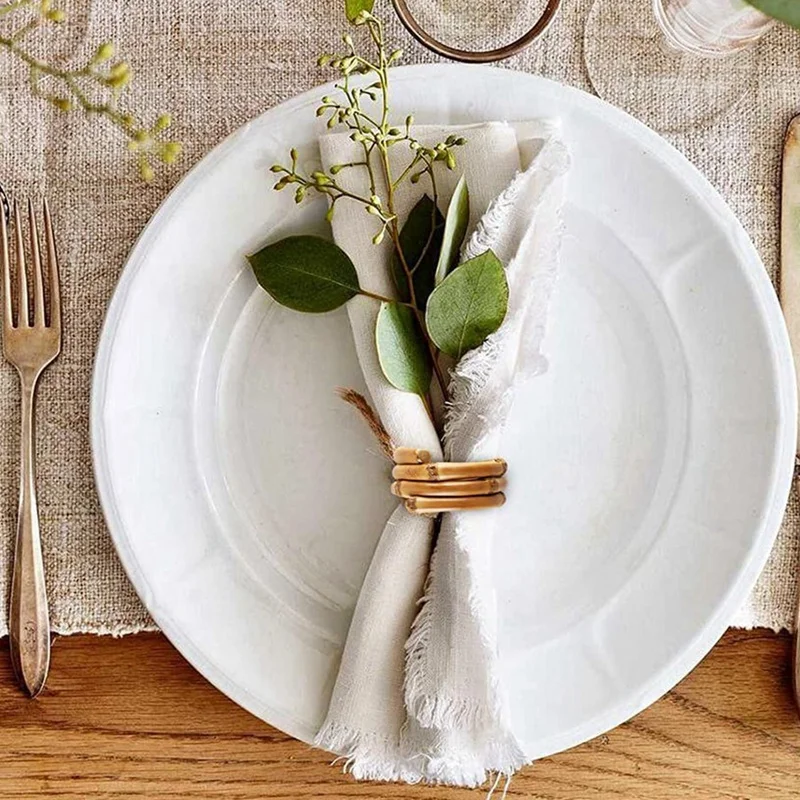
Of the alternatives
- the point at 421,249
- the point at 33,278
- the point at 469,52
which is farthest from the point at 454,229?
the point at 33,278

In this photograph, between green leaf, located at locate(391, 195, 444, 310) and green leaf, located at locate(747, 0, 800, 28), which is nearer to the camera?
green leaf, located at locate(747, 0, 800, 28)

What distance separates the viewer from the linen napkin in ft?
2.00

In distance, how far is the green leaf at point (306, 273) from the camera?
0.64 meters

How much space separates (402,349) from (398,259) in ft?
0.20

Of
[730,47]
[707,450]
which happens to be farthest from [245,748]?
[730,47]

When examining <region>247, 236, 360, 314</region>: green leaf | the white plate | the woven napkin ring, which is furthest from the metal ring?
the woven napkin ring

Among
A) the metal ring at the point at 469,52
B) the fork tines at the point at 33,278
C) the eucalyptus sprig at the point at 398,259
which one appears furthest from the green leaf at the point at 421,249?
the fork tines at the point at 33,278

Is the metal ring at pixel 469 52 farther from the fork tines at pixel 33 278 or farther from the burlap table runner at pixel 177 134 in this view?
the fork tines at pixel 33 278

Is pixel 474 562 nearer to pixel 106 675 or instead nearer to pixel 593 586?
pixel 593 586

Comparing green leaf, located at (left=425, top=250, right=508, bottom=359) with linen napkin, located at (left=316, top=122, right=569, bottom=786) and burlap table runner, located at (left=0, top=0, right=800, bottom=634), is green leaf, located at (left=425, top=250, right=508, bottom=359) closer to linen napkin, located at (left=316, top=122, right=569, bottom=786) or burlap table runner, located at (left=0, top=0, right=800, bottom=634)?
linen napkin, located at (left=316, top=122, right=569, bottom=786)

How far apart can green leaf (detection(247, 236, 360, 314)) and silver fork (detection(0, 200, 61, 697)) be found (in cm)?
15

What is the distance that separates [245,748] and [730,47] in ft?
1.94

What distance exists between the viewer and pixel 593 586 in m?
0.67

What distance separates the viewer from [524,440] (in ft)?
2.22
